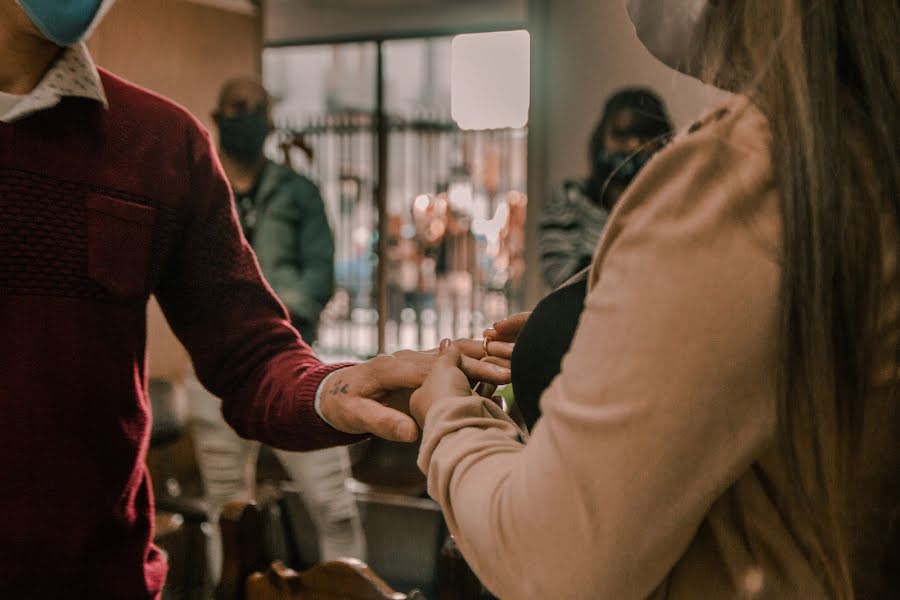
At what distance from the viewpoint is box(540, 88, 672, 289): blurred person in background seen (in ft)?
4.22

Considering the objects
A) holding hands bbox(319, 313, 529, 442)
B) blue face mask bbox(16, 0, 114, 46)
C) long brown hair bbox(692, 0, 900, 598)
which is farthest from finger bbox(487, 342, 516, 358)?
blue face mask bbox(16, 0, 114, 46)

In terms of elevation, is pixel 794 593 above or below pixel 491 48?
below

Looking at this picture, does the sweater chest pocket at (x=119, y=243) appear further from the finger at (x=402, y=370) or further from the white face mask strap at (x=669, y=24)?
Answer: the white face mask strap at (x=669, y=24)

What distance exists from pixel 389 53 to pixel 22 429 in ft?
3.26

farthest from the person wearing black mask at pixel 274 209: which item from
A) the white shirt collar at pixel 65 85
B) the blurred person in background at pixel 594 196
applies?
the blurred person in background at pixel 594 196

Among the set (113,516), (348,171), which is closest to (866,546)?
(113,516)

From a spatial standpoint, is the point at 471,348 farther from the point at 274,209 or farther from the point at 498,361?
the point at 274,209

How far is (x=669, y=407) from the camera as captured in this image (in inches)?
20.1

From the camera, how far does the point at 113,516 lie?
2.93 ft

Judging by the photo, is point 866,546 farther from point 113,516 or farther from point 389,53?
point 389,53

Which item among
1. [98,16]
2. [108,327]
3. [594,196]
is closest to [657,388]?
[108,327]

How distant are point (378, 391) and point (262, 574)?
263 millimetres

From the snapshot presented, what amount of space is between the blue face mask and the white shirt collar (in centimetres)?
2

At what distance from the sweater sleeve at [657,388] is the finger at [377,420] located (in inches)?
9.3
